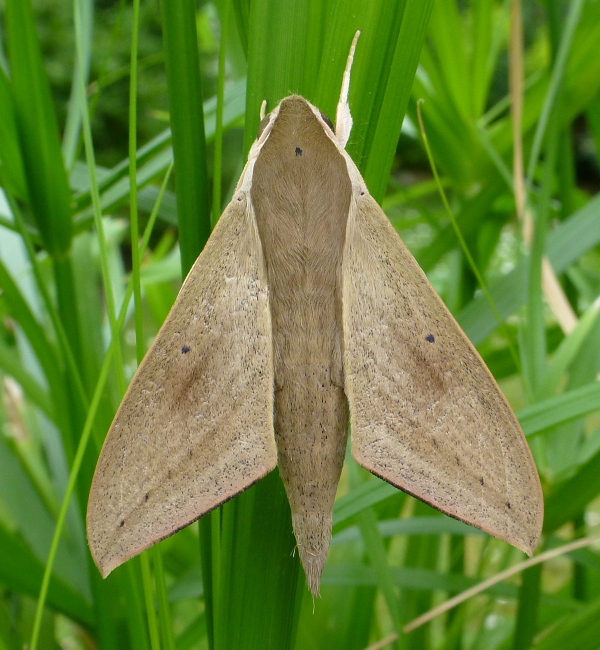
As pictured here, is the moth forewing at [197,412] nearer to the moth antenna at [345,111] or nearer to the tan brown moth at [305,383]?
the tan brown moth at [305,383]

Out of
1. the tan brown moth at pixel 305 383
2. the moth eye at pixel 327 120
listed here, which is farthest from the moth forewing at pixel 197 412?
the moth eye at pixel 327 120

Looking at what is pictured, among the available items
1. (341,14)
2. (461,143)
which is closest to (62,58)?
(461,143)

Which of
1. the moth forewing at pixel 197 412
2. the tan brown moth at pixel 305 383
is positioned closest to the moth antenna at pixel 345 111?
the tan brown moth at pixel 305 383

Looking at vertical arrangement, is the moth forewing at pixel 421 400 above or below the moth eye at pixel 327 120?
below

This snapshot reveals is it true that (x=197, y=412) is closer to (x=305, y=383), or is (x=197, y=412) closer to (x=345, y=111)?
(x=305, y=383)

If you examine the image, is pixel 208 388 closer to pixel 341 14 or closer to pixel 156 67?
pixel 341 14

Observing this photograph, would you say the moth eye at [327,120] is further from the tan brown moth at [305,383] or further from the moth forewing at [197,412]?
the moth forewing at [197,412]
